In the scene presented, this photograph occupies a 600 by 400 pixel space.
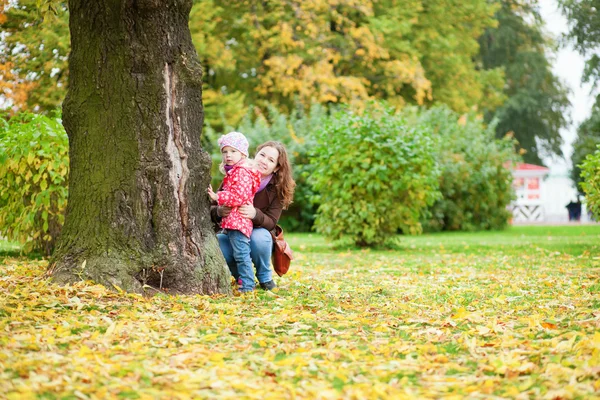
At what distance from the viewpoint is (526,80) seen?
3834 cm

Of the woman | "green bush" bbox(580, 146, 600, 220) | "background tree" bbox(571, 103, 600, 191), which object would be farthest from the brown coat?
"background tree" bbox(571, 103, 600, 191)

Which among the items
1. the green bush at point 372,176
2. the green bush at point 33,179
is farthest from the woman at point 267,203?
the green bush at point 372,176

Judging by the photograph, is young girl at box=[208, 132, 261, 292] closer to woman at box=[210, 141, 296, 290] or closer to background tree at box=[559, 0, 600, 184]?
woman at box=[210, 141, 296, 290]

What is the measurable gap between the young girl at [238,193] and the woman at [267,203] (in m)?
0.16

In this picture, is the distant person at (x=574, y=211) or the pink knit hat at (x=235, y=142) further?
the distant person at (x=574, y=211)

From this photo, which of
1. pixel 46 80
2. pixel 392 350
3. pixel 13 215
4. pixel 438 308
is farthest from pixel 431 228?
pixel 392 350

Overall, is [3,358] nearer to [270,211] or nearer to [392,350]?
[392,350]

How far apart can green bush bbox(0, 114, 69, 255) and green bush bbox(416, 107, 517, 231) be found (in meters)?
12.8

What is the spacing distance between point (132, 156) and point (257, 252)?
148cm

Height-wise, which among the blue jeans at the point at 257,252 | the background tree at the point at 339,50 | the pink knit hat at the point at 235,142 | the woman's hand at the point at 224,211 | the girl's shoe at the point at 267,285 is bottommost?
the girl's shoe at the point at 267,285

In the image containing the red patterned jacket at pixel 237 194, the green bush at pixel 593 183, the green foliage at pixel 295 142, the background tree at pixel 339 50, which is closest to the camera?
the red patterned jacket at pixel 237 194

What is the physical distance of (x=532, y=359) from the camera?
390 centimetres

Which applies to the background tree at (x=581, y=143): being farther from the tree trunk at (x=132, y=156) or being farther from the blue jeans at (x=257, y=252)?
the tree trunk at (x=132, y=156)

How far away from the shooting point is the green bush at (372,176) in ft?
40.7
